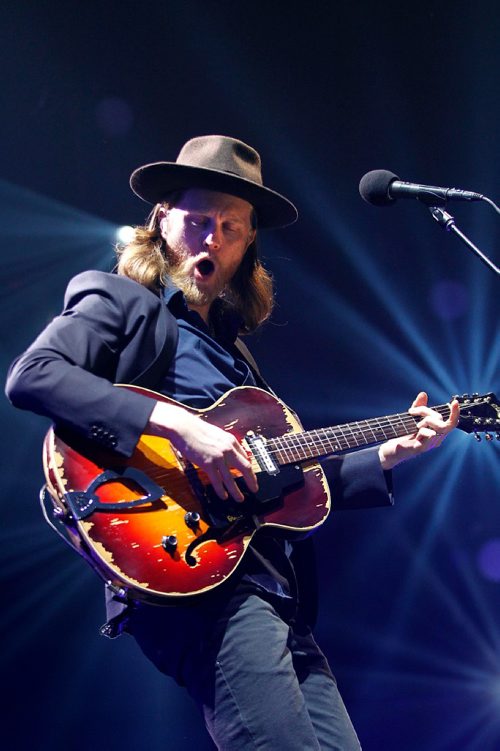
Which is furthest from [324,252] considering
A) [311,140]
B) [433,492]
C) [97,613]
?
[97,613]

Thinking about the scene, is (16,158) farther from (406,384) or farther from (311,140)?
(406,384)

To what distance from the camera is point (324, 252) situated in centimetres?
491

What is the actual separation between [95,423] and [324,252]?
3.46 metres

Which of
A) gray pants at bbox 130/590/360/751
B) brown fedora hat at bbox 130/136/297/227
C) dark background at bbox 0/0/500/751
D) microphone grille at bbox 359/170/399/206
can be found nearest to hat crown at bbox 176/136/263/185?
brown fedora hat at bbox 130/136/297/227

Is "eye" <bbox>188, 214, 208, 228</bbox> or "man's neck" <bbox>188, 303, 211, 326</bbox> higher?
"eye" <bbox>188, 214, 208, 228</bbox>

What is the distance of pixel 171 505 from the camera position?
180 centimetres

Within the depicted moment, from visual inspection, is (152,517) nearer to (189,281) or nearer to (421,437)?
(189,281)

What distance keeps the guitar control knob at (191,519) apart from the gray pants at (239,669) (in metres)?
0.22

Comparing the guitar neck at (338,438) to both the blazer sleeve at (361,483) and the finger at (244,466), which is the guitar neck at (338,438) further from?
the finger at (244,466)

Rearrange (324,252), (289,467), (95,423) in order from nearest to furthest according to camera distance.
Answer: (95,423)
(289,467)
(324,252)

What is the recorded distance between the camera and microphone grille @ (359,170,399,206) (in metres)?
2.44

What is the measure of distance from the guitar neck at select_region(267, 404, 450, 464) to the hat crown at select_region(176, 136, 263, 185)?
1041 millimetres

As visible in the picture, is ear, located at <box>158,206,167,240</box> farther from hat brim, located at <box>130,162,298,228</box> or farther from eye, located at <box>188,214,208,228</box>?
eye, located at <box>188,214,208,228</box>

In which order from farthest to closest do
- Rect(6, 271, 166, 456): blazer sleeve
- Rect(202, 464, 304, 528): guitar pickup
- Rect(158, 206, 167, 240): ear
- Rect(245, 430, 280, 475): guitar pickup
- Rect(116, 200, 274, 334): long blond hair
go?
Rect(158, 206, 167, 240): ear, Rect(116, 200, 274, 334): long blond hair, Rect(245, 430, 280, 475): guitar pickup, Rect(202, 464, 304, 528): guitar pickup, Rect(6, 271, 166, 456): blazer sleeve
